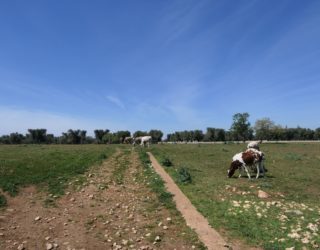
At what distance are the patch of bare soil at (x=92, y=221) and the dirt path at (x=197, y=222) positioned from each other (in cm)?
60

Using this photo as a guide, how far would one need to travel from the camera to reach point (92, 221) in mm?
14945

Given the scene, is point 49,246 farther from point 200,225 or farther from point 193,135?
point 193,135

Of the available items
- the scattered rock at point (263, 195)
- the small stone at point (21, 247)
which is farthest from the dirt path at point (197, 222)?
the small stone at point (21, 247)

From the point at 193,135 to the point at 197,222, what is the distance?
14579cm

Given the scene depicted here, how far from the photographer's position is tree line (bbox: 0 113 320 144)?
108125 mm

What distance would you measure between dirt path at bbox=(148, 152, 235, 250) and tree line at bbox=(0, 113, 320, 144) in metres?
67.8

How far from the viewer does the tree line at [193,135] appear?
10812cm

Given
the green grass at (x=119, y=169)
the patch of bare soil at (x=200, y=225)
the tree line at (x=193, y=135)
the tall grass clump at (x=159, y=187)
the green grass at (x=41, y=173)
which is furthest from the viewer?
the tree line at (x=193, y=135)

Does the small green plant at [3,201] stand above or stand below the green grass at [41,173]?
below

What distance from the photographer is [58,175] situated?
22.9 m

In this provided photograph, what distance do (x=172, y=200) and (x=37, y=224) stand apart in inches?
251

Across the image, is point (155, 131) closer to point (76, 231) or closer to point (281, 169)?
point (281, 169)

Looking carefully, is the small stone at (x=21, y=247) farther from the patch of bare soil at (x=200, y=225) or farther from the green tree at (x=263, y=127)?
the green tree at (x=263, y=127)

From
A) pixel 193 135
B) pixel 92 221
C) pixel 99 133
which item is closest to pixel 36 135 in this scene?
pixel 99 133
